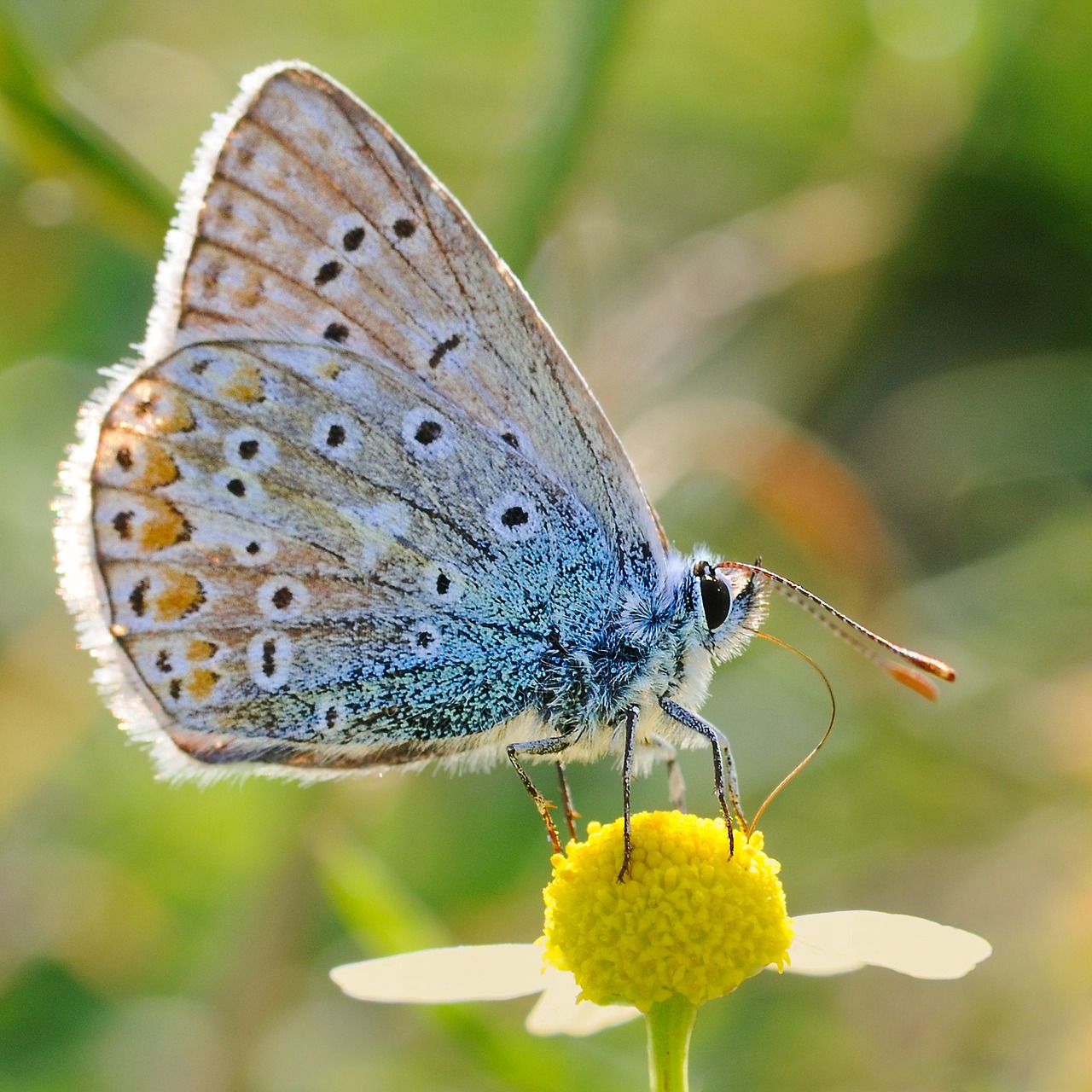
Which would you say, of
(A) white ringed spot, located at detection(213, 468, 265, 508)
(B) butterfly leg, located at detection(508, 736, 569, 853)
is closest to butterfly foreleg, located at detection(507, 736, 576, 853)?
(B) butterfly leg, located at detection(508, 736, 569, 853)

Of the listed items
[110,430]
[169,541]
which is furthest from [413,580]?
[110,430]

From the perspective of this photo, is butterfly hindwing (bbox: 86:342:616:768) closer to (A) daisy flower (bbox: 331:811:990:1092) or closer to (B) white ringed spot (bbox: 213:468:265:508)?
(B) white ringed spot (bbox: 213:468:265:508)

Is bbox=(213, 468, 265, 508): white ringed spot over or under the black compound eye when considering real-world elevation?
over

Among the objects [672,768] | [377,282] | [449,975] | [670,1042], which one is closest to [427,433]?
[377,282]

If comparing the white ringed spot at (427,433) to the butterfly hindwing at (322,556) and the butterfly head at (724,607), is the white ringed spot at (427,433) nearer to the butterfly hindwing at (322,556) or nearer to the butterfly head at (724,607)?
the butterfly hindwing at (322,556)

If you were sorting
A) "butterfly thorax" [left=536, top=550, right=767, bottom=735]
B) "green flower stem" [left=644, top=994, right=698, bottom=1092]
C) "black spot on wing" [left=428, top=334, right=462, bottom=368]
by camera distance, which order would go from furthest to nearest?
"black spot on wing" [left=428, top=334, right=462, bottom=368] < "butterfly thorax" [left=536, top=550, right=767, bottom=735] < "green flower stem" [left=644, top=994, right=698, bottom=1092]

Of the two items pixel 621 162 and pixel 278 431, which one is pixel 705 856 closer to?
pixel 278 431
